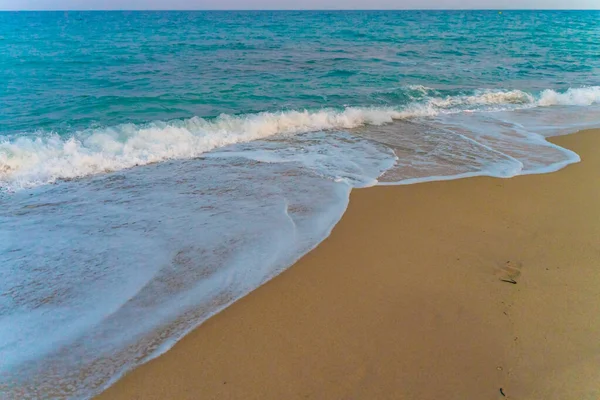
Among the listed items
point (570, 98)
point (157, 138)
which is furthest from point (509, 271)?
point (570, 98)

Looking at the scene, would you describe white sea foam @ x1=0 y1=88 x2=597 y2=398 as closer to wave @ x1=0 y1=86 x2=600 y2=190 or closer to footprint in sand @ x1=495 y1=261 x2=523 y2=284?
wave @ x1=0 y1=86 x2=600 y2=190

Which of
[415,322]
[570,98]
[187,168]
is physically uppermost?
[570,98]

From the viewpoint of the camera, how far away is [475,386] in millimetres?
2564

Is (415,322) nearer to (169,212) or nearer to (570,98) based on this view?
(169,212)

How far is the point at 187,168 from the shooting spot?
655 cm

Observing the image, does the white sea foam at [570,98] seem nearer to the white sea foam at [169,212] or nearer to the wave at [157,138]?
the wave at [157,138]

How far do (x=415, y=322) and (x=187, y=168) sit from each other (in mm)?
4597

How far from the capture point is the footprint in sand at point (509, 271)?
11.8 feet

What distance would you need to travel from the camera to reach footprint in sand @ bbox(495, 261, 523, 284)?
3.61m

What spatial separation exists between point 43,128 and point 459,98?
10991 mm

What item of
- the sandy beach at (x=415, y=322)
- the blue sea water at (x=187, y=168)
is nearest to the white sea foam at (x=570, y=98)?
the blue sea water at (x=187, y=168)

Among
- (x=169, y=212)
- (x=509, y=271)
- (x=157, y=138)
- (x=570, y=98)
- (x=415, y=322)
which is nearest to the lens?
(x=415, y=322)

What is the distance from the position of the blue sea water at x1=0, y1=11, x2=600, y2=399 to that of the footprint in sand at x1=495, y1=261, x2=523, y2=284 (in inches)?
68.7

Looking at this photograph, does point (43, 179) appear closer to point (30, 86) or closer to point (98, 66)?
point (30, 86)
